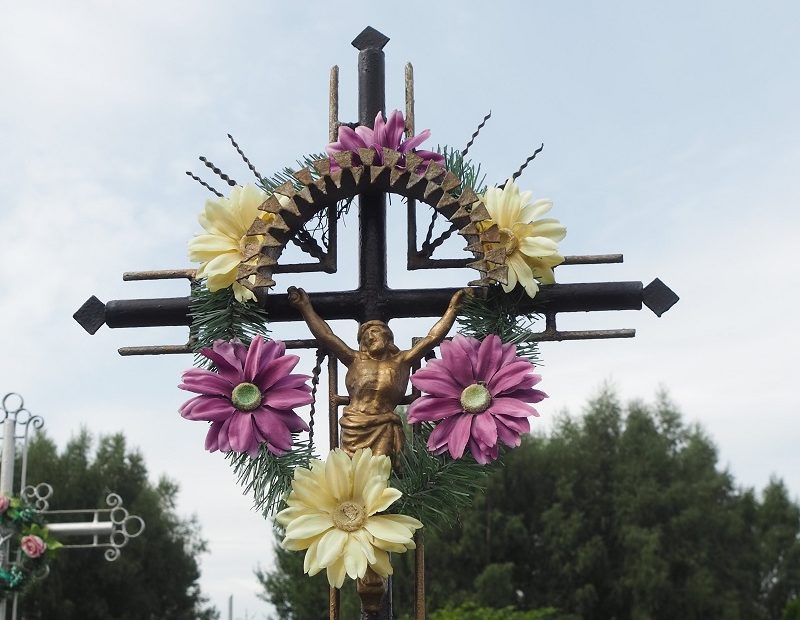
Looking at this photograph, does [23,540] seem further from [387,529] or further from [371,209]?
[387,529]

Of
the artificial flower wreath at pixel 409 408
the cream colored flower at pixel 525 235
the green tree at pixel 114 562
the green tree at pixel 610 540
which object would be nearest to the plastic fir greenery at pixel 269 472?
the artificial flower wreath at pixel 409 408

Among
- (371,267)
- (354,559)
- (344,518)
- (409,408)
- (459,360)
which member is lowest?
(354,559)

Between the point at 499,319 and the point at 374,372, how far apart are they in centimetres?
43

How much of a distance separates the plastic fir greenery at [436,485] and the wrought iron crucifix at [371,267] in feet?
0.47

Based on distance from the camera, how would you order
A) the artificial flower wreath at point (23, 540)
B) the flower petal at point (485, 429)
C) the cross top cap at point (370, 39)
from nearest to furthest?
1. the flower petal at point (485, 429)
2. the cross top cap at point (370, 39)
3. the artificial flower wreath at point (23, 540)

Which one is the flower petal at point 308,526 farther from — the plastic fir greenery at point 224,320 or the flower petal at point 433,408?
the plastic fir greenery at point 224,320

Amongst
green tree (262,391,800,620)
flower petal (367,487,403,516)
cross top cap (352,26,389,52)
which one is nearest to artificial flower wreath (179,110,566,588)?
flower petal (367,487,403,516)

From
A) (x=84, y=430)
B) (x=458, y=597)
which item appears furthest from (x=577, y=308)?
(x=84, y=430)

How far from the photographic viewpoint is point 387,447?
3.00m

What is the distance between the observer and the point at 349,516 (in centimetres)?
284

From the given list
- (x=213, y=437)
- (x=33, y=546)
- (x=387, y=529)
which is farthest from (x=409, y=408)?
(x=33, y=546)

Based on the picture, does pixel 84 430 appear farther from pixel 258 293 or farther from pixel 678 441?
pixel 258 293

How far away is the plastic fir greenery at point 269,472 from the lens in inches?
119

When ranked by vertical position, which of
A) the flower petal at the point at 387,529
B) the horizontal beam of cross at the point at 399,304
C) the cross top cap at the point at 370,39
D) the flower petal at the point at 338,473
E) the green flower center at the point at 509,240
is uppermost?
the cross top cap at the point at 370,39
